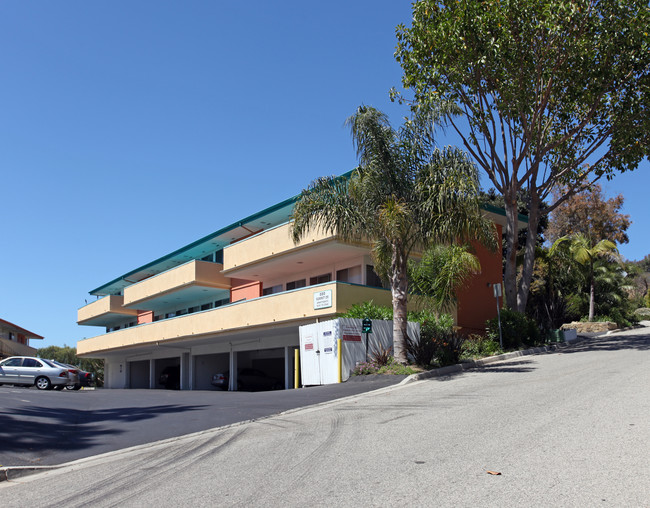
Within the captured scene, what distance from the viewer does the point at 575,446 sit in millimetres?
7070

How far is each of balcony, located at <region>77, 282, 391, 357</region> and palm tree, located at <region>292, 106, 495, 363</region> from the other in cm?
404

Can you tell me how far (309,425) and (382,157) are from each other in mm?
10306

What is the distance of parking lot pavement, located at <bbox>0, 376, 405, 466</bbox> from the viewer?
9367 mm

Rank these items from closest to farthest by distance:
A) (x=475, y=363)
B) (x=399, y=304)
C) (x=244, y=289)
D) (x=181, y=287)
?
(x=399, y=304)
(x=475, y=363)
(x=244, y=289)
(x=181, y=287)

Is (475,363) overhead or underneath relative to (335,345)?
underneath

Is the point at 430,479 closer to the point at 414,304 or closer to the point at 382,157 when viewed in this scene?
the point at 382,157

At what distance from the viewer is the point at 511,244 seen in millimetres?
25672

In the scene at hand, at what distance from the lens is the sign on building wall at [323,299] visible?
2247 cm

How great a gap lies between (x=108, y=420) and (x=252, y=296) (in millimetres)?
20259

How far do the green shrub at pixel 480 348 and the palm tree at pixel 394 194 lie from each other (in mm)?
5232

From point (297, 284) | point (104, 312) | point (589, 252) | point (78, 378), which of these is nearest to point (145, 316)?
point (104, 312)

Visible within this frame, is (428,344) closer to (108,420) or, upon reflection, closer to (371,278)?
(371,278)

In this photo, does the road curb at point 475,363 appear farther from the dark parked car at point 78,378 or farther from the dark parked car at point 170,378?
the dark parked car at point 170,378

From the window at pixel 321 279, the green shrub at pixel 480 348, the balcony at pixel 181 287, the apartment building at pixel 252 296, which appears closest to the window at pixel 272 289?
the apartment building at pixel 252 296
